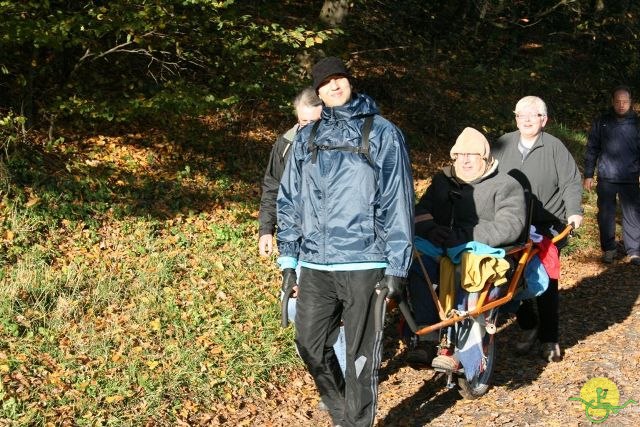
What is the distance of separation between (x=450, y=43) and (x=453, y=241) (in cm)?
Answer: 1119

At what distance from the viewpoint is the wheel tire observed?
20.3ft

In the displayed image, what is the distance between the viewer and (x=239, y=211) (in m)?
10.1

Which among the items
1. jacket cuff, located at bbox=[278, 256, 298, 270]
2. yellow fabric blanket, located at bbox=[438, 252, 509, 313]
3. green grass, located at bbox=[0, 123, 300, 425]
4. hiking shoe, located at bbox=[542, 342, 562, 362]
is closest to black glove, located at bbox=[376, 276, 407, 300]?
jacket cuff, located at bbox=[278, 256, 298, 270]

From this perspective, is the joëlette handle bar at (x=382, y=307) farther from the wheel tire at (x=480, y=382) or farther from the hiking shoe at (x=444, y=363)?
the wheel tire at (x=480, y=382)

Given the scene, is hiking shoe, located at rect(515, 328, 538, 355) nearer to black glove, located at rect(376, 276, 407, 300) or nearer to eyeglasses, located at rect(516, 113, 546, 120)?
eyeglasses, located at rect(516, 113, 546, 120)

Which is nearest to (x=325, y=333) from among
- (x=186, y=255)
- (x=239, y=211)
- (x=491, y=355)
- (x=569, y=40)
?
(x=491, y=355)

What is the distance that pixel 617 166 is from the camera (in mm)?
10336

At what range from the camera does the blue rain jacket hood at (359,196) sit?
15.3ft

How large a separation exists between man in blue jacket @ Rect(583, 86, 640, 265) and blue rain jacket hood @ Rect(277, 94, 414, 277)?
5945mm

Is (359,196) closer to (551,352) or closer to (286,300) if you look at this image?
(286,300)

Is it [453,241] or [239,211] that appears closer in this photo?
[453,241]

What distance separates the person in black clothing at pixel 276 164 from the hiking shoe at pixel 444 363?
4.78 ft

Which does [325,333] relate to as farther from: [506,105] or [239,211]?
Answer: [506,105]

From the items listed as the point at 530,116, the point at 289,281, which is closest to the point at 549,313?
the point at 530,116
